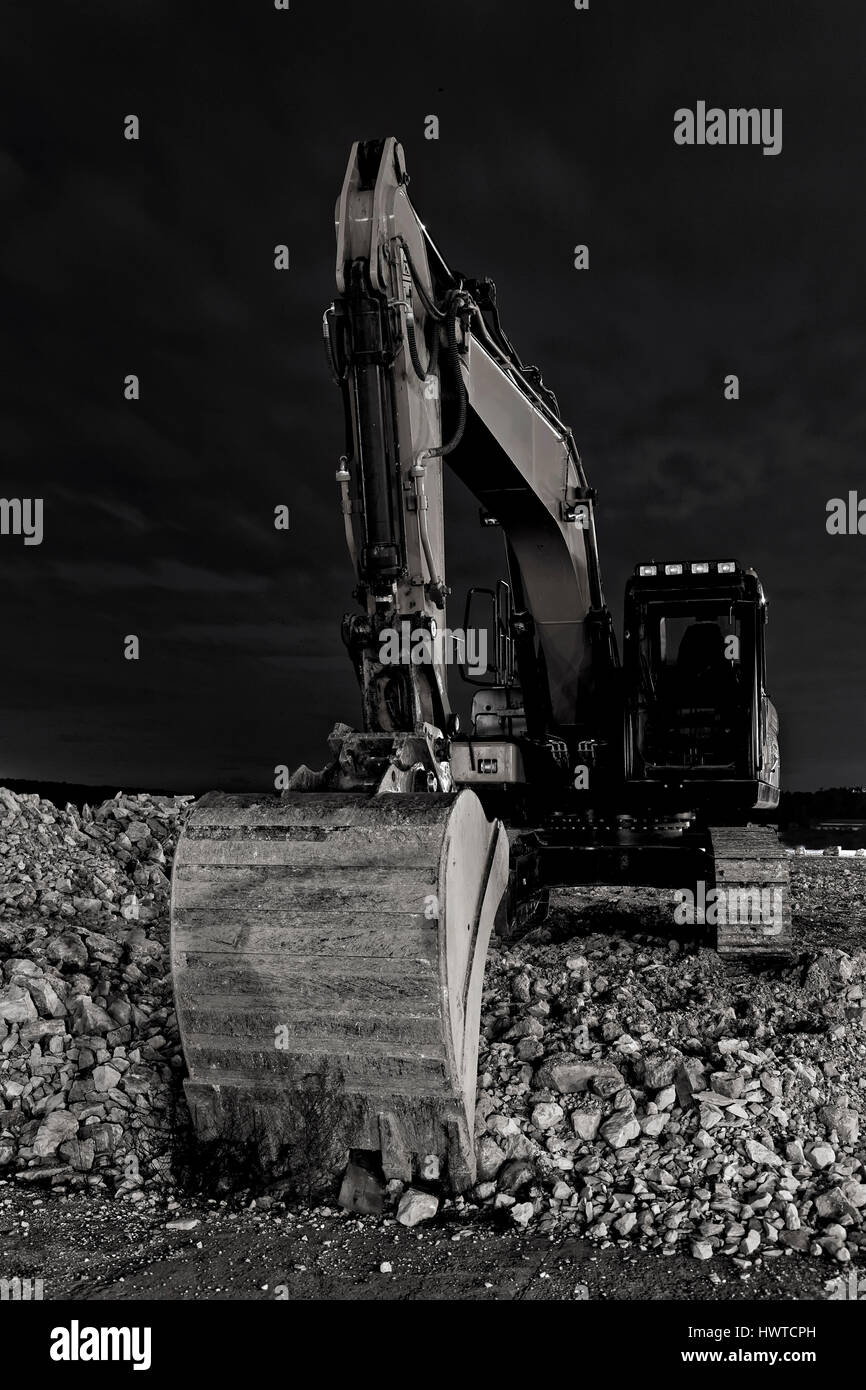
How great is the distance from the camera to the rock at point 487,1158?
3.52 metres

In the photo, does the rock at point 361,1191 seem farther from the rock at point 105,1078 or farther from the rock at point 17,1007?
the rock at point 17,1007

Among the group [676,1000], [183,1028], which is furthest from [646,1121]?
[183,1028]

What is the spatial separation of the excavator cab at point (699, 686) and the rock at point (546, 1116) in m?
3.38

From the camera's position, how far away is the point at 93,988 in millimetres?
5031

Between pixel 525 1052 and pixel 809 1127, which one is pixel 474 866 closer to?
pixel 525 1052

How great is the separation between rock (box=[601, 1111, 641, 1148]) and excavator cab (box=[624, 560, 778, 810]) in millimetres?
3386

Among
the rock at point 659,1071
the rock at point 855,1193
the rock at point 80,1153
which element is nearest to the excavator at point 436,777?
the rock at point 80,1153

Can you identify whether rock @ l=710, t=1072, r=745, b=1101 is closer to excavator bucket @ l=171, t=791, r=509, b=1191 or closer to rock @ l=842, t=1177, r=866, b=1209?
rock @ l=842, t=1177, r=866, b=1209

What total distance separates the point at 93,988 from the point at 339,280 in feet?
11.9

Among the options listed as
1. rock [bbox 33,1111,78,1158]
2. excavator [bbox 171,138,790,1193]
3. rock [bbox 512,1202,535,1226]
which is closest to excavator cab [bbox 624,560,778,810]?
excavator [bbox 171,138,790,1193]

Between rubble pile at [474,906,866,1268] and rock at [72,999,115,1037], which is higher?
rock at [72,999,115,1037]

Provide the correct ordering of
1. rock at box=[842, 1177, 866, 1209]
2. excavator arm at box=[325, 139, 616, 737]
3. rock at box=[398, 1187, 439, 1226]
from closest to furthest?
1. rock at box=[398, 1187, 439, 1226]
2. rock at box=[842, 1177, 866, 1209]
3. excavator arm at box=[325, 139, 616, 737]

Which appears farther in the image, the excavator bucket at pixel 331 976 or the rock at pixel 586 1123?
the rock at pixel 586 1123

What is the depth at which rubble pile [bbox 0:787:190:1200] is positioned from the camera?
378cm
